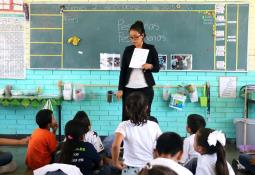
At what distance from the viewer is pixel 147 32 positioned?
5.33m

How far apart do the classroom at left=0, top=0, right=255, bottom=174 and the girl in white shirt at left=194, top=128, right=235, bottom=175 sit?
284cm

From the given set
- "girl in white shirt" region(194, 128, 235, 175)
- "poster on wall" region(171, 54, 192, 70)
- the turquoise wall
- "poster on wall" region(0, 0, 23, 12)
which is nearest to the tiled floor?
the turquoise wall

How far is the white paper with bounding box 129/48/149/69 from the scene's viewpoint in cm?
380

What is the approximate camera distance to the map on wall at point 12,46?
5414 mm

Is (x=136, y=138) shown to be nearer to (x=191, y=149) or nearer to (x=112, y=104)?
(x=191, y=149)

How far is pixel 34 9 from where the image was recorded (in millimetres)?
5367

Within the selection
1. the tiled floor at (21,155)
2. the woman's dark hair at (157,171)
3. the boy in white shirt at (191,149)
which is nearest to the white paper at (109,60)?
the tiled floor at (21,155)

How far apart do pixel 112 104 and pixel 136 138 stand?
290cm

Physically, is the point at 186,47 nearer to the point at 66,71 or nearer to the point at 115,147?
the point at 66,71

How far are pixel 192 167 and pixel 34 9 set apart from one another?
3.57 metres

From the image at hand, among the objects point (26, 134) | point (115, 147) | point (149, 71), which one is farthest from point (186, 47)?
point (115, 147)

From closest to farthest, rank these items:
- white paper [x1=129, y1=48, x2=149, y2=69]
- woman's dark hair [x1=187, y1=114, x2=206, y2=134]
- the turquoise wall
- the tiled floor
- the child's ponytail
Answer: the child's ponytail
woman's dark hair [x1=187, y1=114, x2=206, y2=134]
white paper [x1=129, y1=48, x2=149, y2=69]
the tiled floor
the turquoise wall

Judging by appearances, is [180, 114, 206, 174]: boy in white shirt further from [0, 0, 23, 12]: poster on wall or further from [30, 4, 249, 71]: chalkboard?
[0, 0, 23, 12]: poster on wall

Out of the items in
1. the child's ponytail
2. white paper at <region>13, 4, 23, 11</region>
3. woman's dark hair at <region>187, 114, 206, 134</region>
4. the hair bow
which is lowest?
the child's ponytail
